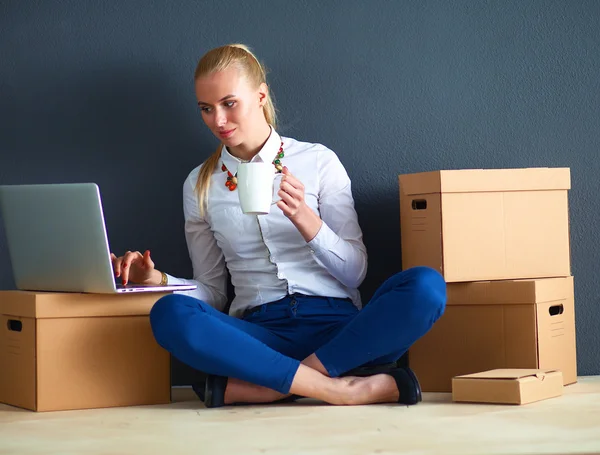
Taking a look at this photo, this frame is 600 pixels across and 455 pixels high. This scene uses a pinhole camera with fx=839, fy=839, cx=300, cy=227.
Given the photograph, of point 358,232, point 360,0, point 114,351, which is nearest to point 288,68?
point 360,0

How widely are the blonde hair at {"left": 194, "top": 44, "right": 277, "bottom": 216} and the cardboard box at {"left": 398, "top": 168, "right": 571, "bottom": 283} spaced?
46cm

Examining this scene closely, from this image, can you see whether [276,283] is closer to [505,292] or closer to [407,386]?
[407,386]

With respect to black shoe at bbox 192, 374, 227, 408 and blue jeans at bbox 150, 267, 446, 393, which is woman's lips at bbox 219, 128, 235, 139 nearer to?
blue jeans at bbox 150, 267, 446, 393

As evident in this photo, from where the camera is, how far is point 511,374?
1.94m

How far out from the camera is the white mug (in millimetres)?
1745

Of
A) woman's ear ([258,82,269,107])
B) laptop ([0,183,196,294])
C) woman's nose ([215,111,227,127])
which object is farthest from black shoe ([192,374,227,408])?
woman's ear ([258,82,269,107])

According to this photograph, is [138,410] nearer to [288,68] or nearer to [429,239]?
[429,239]

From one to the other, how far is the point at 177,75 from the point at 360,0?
579 millimetres

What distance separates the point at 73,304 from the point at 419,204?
924 millimetres

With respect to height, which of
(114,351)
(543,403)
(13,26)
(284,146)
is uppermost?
(13,26)

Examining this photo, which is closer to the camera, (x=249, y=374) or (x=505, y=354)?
(x=249, y=374)

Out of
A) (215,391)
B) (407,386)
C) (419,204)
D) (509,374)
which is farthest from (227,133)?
(509,374)

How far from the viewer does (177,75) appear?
95.7 inches

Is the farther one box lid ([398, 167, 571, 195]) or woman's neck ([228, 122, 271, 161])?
woman's neck ([228, 122, 271, 161])
